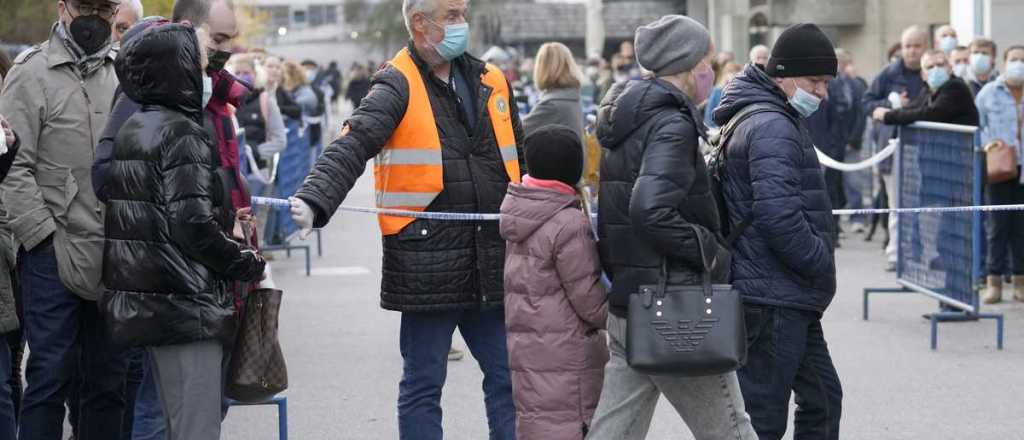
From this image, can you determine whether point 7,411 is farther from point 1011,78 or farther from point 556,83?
point 1011,78

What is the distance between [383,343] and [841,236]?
25.6 ft

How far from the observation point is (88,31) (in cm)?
608

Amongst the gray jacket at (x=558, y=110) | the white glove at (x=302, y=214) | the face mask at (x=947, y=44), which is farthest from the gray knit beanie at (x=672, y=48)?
the face mask at (x=947, y=44)

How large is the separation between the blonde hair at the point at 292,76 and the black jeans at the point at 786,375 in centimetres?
1275

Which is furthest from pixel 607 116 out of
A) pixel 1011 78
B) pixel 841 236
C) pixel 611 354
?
pixel 841 236

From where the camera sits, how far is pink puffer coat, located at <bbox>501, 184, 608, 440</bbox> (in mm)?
5406

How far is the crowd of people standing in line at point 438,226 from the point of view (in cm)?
508

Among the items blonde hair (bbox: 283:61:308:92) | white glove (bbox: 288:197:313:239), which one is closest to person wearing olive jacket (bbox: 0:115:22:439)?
white glove (bbox: 288:197:313:239)

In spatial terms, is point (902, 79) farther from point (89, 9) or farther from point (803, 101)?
point (89, 9)

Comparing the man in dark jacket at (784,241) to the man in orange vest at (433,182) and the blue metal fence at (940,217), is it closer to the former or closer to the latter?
the man in orange vest at (433,182)

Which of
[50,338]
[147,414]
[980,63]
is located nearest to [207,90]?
[50,338]

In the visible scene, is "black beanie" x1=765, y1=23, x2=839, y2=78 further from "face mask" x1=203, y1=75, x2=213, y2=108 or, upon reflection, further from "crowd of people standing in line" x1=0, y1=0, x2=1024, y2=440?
"face mask" x1=203, y1=75, x2=213, y2=108

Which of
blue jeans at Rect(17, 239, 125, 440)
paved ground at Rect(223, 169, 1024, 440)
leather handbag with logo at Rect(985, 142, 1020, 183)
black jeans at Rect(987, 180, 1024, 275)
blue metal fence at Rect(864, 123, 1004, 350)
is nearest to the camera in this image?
blue jeans at Rect(17, 239, 125, 440)

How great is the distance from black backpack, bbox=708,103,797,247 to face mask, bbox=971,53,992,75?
772 centimetres
